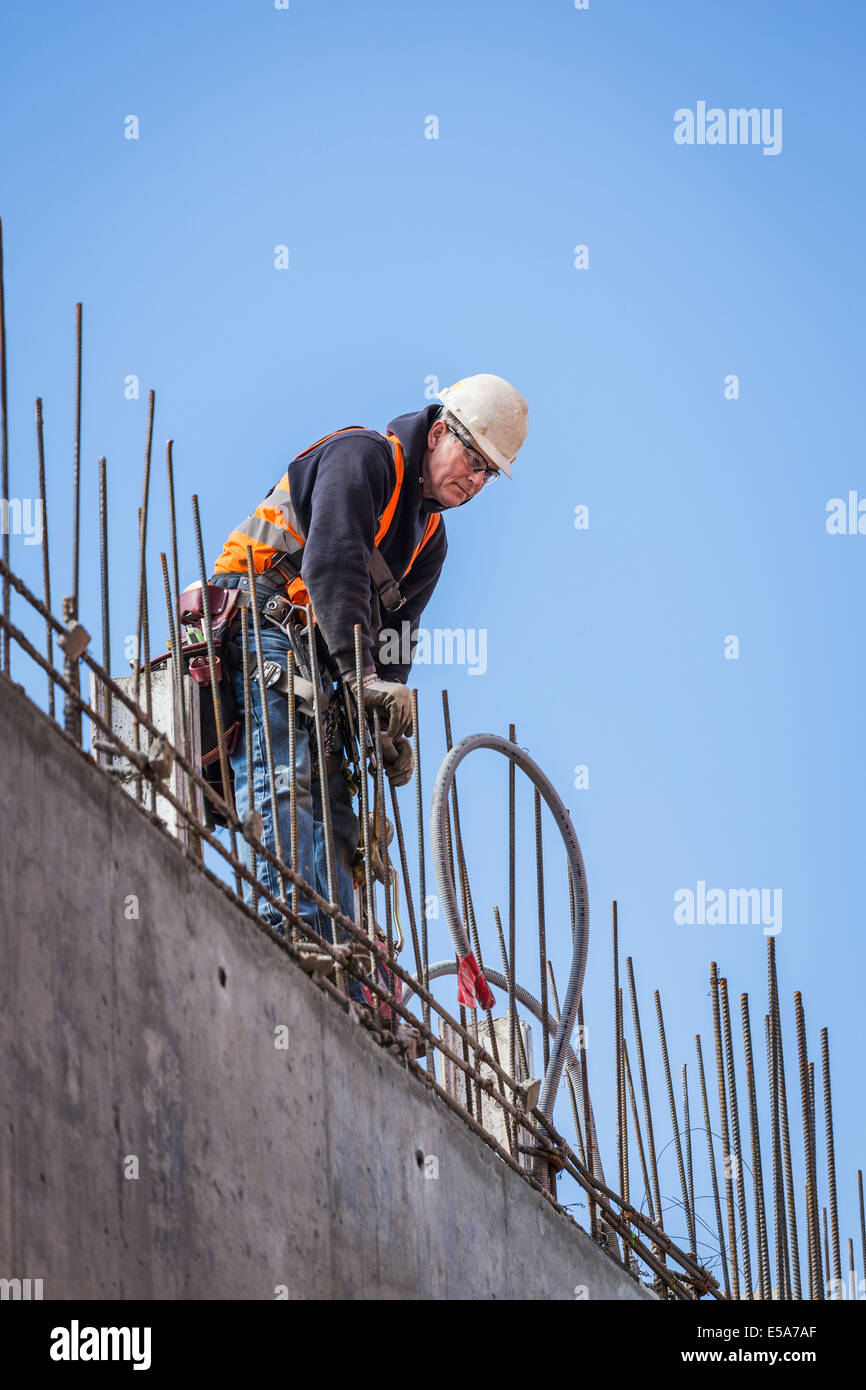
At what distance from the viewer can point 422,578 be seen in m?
8.33

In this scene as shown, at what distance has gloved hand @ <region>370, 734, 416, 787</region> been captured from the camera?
24.4 ft

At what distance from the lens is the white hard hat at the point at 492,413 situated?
816 centimetres

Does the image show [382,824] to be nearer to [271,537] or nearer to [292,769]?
[292,769]

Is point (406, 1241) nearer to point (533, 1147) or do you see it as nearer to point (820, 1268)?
point (533, 1147)

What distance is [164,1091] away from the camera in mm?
4582

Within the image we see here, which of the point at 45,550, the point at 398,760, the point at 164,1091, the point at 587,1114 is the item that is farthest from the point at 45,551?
the point at 587,1114

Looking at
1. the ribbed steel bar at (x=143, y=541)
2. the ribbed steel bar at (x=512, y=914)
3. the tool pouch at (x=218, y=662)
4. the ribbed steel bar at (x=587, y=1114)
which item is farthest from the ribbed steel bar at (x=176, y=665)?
the ribbed steel bar at (x=587, y=1114)

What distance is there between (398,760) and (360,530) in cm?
93

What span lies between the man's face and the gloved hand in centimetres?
121

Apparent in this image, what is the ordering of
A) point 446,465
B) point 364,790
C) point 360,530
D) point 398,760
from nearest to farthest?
point 364,790, point 360,530, point 398,760, point 446,465

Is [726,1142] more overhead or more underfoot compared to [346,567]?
more underfoot

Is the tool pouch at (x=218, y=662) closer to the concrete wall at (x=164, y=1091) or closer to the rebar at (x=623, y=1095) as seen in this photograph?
the concrete wall at (x=164, y=1091)

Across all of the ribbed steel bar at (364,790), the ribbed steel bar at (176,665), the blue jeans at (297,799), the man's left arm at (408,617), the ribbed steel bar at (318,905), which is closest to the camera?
the ribbed steel bar at (318,905)
